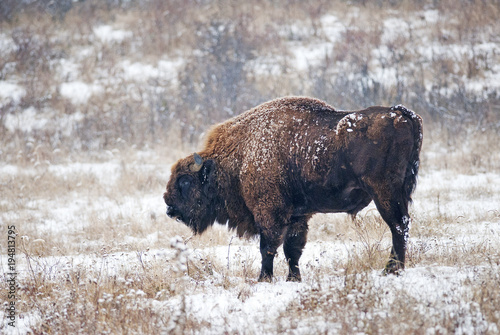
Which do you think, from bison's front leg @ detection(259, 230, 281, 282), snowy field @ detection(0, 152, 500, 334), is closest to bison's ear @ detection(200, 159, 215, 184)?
snowy field @ detection(0, 152, 500, 334)

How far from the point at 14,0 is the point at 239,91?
1194 centimetres

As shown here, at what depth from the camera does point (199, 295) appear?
4625 millimetres

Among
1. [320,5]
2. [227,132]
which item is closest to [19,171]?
[227,132]

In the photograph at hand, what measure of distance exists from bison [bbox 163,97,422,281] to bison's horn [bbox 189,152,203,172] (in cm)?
1

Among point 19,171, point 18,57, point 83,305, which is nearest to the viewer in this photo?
point 83,305

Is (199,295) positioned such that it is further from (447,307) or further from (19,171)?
(19,171)

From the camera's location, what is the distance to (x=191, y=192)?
597 centimetres

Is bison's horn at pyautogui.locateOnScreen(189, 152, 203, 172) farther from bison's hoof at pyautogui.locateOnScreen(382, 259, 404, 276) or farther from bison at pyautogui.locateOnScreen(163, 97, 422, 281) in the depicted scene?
bison's hoof at pyautogui.locateOnScreen(382, 259, 404, 276)

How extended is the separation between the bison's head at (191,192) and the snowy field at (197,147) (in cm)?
51

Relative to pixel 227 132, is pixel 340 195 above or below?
below

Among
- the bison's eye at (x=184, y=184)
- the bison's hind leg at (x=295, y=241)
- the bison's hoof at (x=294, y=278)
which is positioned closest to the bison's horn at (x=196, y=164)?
the bison's eye at (x=184, y=184)

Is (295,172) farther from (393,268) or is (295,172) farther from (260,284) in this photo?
(393,268)

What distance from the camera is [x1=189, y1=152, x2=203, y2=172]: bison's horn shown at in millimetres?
5679

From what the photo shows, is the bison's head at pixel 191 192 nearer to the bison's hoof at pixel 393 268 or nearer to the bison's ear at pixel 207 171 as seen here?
the bison's ear at pixel 207 171
